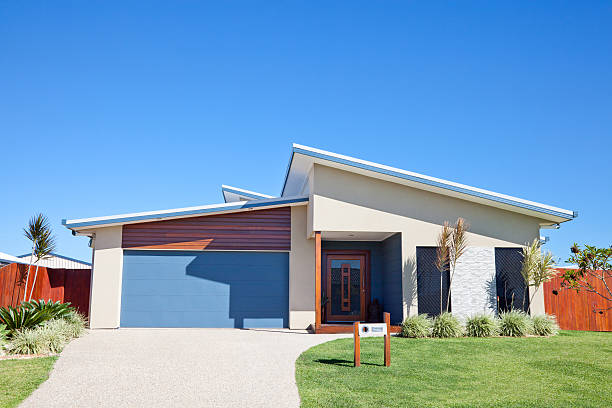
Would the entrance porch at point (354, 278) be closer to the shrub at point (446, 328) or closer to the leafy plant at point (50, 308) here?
the shrub at point (446, 328)

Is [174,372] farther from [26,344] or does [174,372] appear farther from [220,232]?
[220,232]

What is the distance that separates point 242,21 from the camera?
1419 centimetres

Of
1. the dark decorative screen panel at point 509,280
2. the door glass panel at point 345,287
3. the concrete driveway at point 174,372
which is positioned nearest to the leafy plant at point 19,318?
the concrete driveway at point 174,372

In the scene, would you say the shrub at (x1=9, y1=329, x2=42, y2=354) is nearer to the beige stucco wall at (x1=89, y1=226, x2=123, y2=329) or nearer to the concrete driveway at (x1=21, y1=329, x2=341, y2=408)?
the concrete driveway at (x1=21, y1=329, x2=341, y2=408)

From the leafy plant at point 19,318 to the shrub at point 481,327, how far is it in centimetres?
965

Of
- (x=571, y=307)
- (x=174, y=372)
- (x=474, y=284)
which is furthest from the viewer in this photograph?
(x=571, y=307)

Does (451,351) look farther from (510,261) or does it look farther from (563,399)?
(510,261)

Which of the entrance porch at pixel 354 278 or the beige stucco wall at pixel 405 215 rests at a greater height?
the beige stucco wall at pixel 405 215

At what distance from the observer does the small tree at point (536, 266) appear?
41.5ft

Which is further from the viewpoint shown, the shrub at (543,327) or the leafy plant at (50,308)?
the shrub at (543,327)

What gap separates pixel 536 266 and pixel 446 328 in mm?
3296

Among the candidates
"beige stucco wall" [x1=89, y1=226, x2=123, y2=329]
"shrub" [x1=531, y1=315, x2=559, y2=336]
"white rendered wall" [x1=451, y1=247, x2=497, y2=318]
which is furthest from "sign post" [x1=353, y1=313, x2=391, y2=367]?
"beige stucco wall" [x1=89, y1=226, x2=123, y2=329]

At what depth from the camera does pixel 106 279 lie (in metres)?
13.6

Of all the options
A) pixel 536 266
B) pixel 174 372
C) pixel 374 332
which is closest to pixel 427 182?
pixel 536 266
